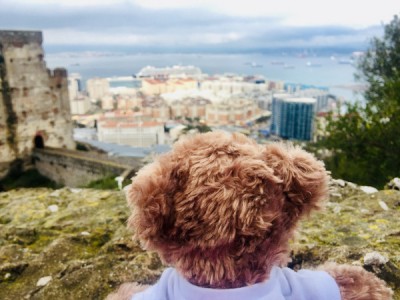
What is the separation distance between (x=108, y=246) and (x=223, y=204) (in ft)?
5.34

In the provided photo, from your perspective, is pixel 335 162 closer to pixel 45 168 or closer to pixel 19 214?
pixel 19 214

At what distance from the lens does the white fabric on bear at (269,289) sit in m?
1.04

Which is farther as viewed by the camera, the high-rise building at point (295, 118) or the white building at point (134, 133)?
the high-rise building at point (295, 118)

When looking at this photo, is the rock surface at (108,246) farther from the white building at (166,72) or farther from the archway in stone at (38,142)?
the white building at (166,72)

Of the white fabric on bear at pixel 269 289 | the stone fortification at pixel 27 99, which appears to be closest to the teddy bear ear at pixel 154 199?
the white fabric on bear at pixel 269 289

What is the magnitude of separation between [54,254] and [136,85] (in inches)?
3530

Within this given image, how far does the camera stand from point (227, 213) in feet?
3.32

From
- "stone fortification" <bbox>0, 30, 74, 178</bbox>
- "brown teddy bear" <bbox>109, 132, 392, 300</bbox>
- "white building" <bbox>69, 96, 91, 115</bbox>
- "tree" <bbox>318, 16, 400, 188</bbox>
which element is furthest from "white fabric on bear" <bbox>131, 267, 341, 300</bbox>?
"white building" <bbox>69, 96, 91, 115</bbox>

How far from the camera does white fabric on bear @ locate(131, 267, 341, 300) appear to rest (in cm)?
104

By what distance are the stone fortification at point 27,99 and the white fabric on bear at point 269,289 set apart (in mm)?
11398

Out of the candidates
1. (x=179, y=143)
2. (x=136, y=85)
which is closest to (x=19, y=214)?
(x=179, y=143)

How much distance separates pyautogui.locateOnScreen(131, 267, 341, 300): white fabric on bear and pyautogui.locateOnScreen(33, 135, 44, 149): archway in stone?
39.6 feet

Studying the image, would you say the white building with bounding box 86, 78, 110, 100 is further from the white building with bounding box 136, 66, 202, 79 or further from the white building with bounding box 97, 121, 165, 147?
the white building with bounding box 97, 121, 165, 147

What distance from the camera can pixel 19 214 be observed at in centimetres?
353
